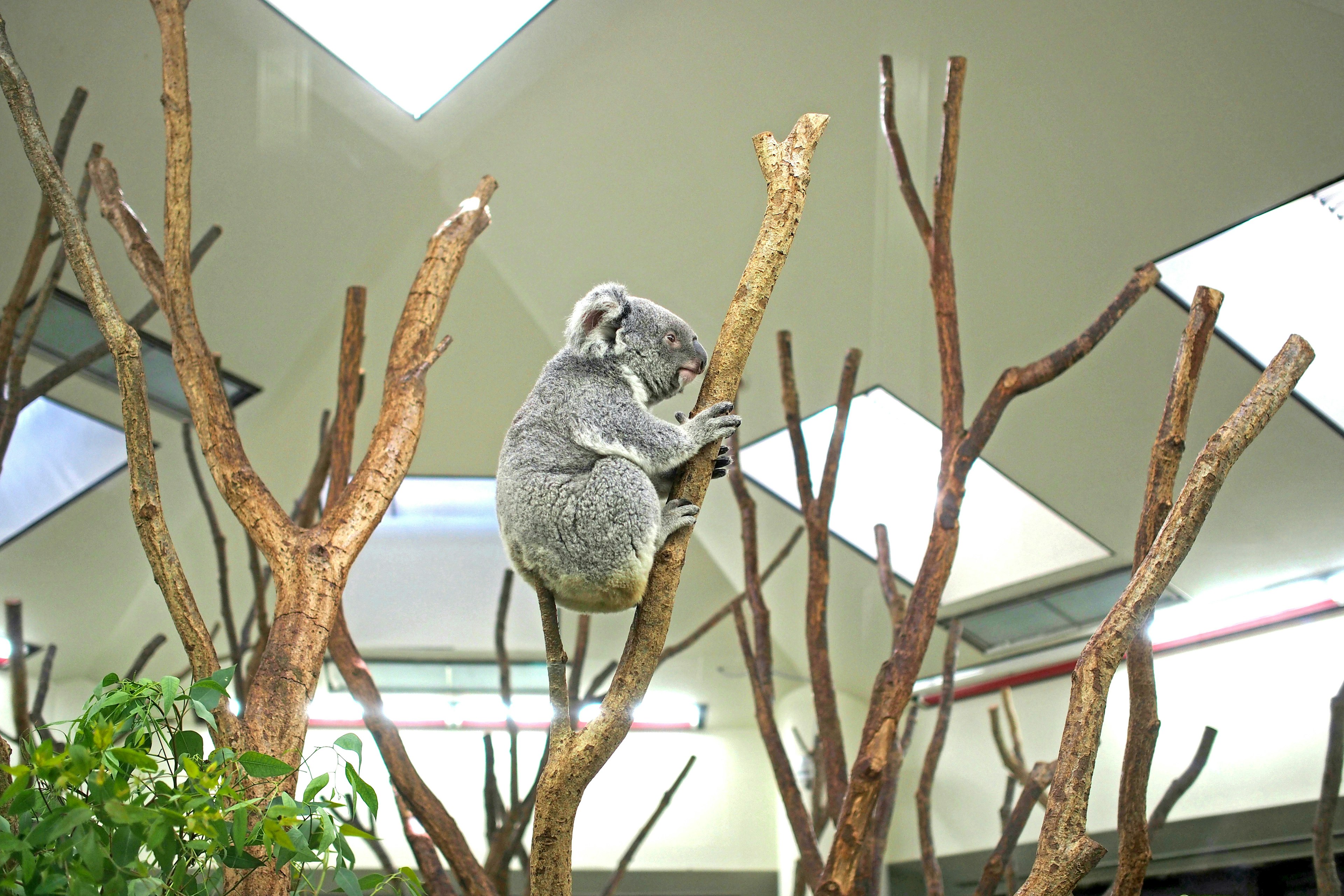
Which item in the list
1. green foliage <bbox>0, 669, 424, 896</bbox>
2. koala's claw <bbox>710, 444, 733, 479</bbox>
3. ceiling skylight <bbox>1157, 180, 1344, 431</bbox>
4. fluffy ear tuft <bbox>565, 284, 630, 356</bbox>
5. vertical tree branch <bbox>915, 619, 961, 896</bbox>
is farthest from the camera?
ceiling skylight <bbox>1157, 180, 1344, 431</bbox>

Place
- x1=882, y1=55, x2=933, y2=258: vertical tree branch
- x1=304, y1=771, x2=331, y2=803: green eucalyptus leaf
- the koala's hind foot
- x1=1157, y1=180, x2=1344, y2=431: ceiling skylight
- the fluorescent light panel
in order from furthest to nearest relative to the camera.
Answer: the fluorescent light panel, x1=1157, y1=180, x2=1344, y2=431: ceiling skylight, x1=882, y1=55, x2=933, y2=258: vertical tree branch, the koala's hind foot, x1=304, y1=771, x2=331, y2=803: green eucalyptus leaf

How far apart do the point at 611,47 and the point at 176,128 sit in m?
1.82

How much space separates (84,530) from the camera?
4.57 meters

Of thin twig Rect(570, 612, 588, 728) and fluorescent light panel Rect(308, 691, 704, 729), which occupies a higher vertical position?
fluorescent light panel Rect(308, 691, 704, 729)

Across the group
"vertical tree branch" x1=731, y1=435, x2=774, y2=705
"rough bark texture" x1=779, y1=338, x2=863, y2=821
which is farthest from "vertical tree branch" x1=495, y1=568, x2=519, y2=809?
"rough bark texture" x1=779, y1=338, x2=863, y2=821

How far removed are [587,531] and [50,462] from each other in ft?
12.0

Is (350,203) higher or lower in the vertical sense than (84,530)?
higher

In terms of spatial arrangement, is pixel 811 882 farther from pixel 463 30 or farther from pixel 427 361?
pixel 463 30

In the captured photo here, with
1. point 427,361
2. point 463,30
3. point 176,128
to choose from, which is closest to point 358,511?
point 427,361

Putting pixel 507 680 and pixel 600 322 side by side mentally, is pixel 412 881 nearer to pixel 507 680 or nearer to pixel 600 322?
pixel 600 322

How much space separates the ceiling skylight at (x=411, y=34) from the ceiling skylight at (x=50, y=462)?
2.00 m

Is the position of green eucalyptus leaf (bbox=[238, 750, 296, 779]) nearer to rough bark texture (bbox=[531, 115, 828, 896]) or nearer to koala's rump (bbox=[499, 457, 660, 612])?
rough bark texture (bbox=[531, 115, 828, 896])

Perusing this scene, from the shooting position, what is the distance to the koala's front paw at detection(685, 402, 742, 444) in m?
1.52

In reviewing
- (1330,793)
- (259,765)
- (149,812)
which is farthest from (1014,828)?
(149,812)
